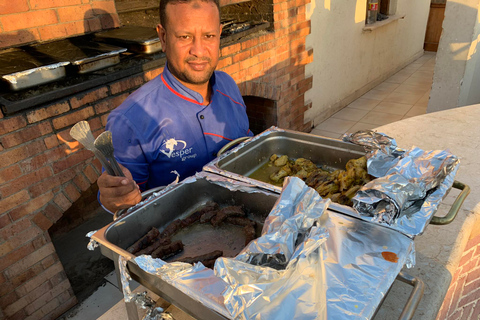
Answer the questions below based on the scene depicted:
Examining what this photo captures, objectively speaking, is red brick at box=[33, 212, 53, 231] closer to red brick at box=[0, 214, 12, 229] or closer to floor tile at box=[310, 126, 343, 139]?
red brick at box=[0, 214, 12, 229]

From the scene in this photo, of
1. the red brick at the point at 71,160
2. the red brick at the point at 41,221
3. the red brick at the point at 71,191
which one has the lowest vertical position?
the red brick at the point at 41,221

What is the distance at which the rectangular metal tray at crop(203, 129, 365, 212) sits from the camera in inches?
63.7

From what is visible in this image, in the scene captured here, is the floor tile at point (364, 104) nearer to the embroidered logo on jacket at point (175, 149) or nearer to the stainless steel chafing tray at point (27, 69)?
the embroidered logo on jacket at point (175, 149)

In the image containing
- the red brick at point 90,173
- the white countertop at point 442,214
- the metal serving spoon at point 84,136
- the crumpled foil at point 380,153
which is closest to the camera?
the metal serving spoon at point 84,136

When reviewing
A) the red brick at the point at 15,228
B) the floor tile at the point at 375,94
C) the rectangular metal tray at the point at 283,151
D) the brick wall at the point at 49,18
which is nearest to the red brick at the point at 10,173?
the red brick at the point at 15,228

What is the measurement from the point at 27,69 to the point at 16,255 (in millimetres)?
1059

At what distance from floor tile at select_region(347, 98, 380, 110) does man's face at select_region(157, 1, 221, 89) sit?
14.3 ft

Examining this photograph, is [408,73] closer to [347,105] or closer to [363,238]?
[347,105]

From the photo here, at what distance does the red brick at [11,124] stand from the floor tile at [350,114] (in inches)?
166

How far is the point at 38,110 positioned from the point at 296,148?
4.74 ft

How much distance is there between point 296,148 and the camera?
1.81 m

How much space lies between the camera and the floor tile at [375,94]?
5.79m

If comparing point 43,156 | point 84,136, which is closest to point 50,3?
point 43,156

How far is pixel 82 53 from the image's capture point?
214cm
